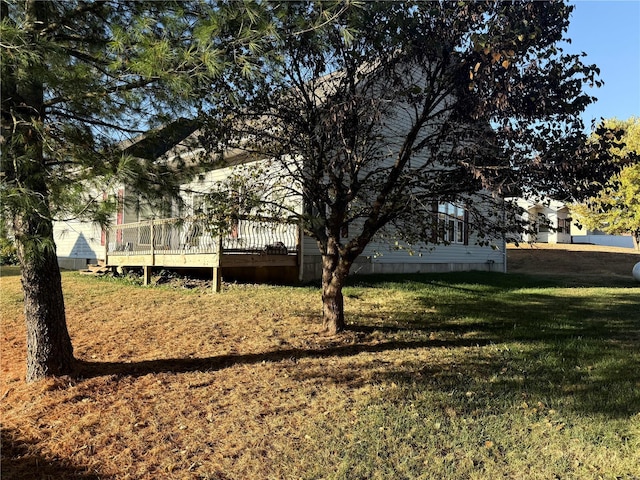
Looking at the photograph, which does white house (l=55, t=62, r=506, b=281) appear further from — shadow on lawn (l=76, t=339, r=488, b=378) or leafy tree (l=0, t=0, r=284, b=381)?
shadow on lawn (l=76, t=339, r=488, b=378)

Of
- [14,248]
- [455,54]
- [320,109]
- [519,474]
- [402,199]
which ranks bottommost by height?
[519,474]

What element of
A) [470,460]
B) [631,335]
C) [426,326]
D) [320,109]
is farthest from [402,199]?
[631,335]

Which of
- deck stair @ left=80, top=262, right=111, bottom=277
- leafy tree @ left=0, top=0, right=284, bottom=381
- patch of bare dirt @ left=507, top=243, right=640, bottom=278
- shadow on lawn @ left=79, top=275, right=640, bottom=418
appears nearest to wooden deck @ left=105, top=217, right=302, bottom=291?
deck stair @ left=80, top=262, right=111, bottom=277

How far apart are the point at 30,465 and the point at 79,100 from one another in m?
2.89

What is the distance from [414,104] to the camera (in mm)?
6219

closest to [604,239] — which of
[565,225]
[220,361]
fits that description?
[565,225]

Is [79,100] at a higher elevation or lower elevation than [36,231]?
higher

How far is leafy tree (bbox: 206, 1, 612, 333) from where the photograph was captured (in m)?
5.09

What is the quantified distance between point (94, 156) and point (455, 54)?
13.7 ft

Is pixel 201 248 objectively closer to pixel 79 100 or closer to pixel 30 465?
pixel 79 100

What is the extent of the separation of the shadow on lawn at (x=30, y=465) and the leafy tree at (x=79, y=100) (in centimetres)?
128

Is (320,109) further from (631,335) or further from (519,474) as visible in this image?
(631,335)

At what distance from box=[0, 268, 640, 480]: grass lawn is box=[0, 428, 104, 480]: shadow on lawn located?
0.01 metres

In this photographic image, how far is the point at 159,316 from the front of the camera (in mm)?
7848
